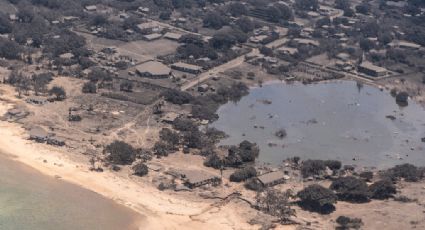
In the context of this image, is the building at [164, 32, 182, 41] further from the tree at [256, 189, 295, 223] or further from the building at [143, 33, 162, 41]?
the tree at [256, 189, 295, 223]

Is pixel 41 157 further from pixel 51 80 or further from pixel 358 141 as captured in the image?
pixel 358 141

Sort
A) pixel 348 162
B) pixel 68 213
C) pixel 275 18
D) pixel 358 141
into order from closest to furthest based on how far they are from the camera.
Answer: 1. pixel 68 213
2. pixel 348 162
3. pixel 358 141
4. pixel 275 18

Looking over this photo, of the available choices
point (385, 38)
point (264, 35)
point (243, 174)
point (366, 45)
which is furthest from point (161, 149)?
point (385, 38)

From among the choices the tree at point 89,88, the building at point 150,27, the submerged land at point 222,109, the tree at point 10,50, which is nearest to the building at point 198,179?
the submerged land at point 222,109

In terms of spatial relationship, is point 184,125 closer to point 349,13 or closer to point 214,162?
point 214,162

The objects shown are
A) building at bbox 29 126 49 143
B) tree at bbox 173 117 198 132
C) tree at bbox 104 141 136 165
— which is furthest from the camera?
tree at bbox 173 117 198 132

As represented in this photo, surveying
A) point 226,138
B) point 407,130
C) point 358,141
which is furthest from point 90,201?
point 407,130

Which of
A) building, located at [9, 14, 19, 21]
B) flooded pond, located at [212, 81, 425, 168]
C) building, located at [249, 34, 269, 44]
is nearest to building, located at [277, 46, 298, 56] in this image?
building, located at [249, 34, 269, 44]
